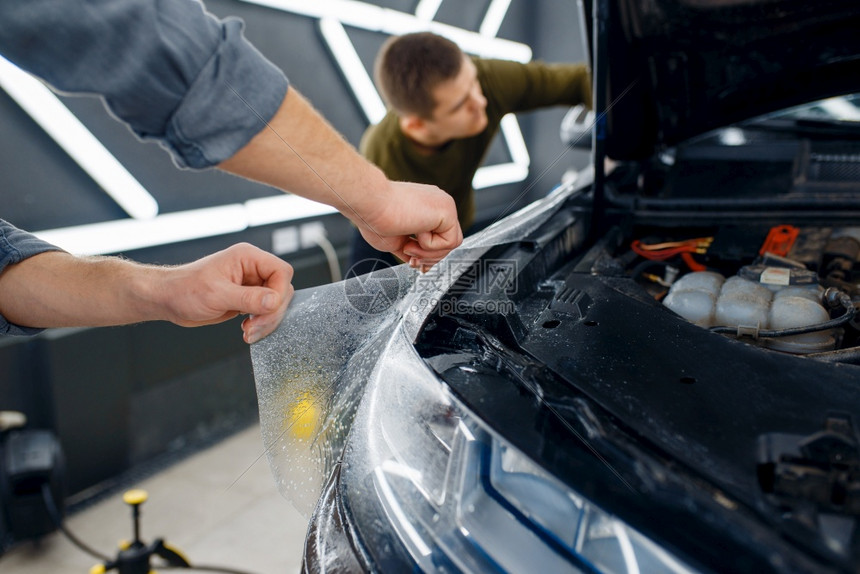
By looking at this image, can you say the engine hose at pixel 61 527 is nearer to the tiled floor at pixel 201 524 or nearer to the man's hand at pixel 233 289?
the tiled floor at pixel 201 524

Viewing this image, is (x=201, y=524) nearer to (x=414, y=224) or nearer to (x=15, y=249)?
(x=15, y=249)

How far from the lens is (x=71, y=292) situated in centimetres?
90

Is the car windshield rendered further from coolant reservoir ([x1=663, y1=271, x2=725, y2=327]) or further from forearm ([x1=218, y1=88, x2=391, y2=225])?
forearm ([x1=218, y1=88, x2=391, y2=225])

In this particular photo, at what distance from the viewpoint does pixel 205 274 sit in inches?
31.2

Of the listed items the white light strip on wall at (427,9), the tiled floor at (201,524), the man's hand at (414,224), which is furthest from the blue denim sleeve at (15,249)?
the white light strip on wall at (427,9)

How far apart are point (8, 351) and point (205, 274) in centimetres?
128

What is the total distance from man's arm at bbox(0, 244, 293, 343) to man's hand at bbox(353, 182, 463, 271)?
5.7 inches

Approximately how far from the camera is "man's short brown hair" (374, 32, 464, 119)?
1761 mm

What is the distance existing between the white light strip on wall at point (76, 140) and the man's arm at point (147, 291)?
1110 millimetres

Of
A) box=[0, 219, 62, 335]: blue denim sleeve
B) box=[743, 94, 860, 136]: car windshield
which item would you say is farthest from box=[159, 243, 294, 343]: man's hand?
box=[743, 94, 860, 136]: car windshield

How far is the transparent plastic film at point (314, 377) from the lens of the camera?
0.82 m

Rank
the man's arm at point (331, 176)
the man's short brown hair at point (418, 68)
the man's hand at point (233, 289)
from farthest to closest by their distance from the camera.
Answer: the man's short brown hair at point (418, 68), the man's hand at point (233, 289), the man's arm at point (331, 176)

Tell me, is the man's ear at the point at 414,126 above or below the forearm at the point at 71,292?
above


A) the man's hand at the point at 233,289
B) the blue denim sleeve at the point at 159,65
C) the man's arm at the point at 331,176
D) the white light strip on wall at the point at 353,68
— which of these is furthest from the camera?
the white light strip on wall at the point at 353,68
